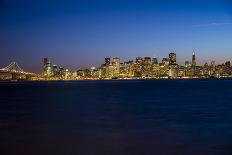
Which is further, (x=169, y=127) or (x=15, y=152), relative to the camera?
(x=169, y=127)

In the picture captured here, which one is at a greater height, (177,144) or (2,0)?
(2,0)

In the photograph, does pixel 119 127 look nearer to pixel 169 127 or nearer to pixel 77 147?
pixel 169 127

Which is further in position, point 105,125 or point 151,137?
point 105,125

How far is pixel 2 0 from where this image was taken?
40.7 feet

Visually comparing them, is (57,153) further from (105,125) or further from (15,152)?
(105,125)

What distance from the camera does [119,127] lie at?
18.8 metres

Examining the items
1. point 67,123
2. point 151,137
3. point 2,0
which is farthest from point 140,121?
point 2,0

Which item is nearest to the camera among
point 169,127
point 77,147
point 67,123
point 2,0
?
point 2,0

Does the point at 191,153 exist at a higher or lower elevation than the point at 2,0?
lower

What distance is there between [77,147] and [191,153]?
395 cm

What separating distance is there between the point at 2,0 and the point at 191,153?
7.98 m

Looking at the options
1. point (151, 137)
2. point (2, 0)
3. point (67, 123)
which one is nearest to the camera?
point (2, 0)

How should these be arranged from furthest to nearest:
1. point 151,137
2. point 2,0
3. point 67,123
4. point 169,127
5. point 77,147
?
point 67,123 < point 169,127 < point 151,137 < point 77,147 < point 2,0

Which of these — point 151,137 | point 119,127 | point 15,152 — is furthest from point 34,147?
point 119,127
